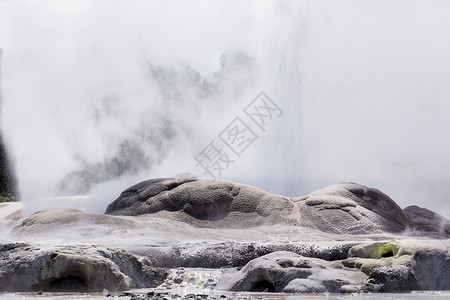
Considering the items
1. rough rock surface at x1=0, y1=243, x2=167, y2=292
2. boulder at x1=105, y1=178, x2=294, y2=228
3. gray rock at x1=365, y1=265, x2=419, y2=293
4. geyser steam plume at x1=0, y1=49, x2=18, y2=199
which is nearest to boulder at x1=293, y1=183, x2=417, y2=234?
boulder at x1=105, y1=178, x2=294, y2=228

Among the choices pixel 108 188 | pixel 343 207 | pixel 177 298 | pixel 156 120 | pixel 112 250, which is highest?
pixel 156 120

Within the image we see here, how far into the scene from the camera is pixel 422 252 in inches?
433

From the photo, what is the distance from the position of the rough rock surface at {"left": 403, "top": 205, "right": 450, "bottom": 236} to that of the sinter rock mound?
1.44 metres

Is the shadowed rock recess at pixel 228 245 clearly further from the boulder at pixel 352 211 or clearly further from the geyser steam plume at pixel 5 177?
the geyser steam plume at pixel 5 177

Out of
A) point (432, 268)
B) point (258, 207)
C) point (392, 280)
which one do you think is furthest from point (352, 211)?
point (392, 280)

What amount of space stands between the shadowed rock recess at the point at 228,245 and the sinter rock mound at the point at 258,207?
0.03 metres

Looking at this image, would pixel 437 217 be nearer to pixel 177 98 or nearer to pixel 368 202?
pixel 368 202

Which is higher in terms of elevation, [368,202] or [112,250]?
[368,202]

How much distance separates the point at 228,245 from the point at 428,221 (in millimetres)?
11129

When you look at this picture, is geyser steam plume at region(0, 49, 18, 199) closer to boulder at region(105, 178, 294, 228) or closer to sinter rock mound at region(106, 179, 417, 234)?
sinter rock mound at region(106, 179, 417, 234)

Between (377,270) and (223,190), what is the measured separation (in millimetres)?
9186

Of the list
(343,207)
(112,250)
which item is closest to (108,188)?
(343,207)

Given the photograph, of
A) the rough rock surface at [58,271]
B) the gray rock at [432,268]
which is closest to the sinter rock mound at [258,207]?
the gray rock at [432,268]

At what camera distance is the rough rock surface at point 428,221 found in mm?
20617
